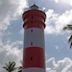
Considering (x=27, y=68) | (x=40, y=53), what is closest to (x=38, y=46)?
(x=40, y=53)

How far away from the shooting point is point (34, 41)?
47.2 metres

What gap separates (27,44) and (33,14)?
6.16 metres

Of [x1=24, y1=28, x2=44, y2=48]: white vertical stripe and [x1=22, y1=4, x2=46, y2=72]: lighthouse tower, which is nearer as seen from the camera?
[x1=22, y1=4, x2=46, y2=72]: lighthouse tower

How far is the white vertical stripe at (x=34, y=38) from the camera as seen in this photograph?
4712cm

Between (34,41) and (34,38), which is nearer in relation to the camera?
(34,41)

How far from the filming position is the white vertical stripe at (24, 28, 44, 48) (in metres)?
47.1

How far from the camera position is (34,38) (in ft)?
156

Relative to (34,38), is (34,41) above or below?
below

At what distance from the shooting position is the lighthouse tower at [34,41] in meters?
46.4

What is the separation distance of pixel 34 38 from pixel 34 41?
0.58m

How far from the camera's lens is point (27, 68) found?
46.2 meters

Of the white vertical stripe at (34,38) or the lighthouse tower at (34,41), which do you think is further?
the white vertical stripe at (34,38)

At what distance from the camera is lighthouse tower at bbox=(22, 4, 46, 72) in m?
46.4

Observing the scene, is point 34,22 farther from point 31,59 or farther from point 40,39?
point 31,59
